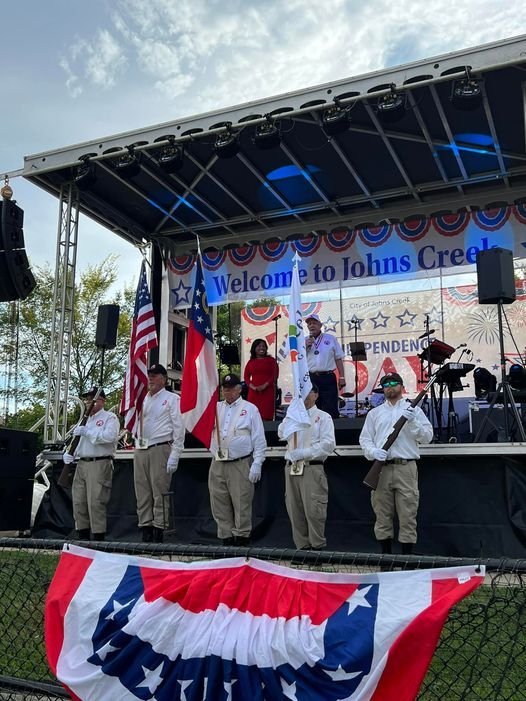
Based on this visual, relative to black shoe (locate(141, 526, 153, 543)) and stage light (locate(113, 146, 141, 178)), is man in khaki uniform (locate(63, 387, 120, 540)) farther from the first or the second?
stage light (locate(113, 146, 141, 178))

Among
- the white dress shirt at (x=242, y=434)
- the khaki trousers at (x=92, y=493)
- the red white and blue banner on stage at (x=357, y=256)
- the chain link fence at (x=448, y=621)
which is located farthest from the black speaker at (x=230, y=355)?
the chain link fence at (x=448, y=621)

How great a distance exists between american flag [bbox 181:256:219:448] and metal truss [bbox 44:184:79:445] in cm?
314

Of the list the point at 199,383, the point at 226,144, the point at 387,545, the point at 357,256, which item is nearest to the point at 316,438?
the point at 387,545

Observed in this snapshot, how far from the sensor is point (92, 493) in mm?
7410

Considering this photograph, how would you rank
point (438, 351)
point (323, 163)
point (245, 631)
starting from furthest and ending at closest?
point (323, 163) → point (438, 351) → point (245, 631)

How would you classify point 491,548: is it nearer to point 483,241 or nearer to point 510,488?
point 510,488

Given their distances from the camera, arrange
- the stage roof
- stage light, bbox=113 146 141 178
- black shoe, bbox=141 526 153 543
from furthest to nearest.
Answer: stage light, bbox=113 146 141 178, the stage roof, black shoe, bbox=141 526 153 543

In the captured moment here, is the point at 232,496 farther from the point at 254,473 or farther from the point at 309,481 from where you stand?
the point at 309,481

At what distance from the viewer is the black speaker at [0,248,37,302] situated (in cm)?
599

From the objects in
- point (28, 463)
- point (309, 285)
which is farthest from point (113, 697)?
point (309, 285)

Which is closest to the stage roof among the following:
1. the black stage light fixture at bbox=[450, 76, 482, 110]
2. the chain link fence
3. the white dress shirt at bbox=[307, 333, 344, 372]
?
the black stage light fixture at bbox=[450, 76, 482, 110]

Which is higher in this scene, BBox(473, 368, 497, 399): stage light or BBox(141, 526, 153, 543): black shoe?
BBox(473, 368, 497, 399): stage light

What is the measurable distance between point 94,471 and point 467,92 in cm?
604

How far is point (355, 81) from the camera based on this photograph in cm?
755
